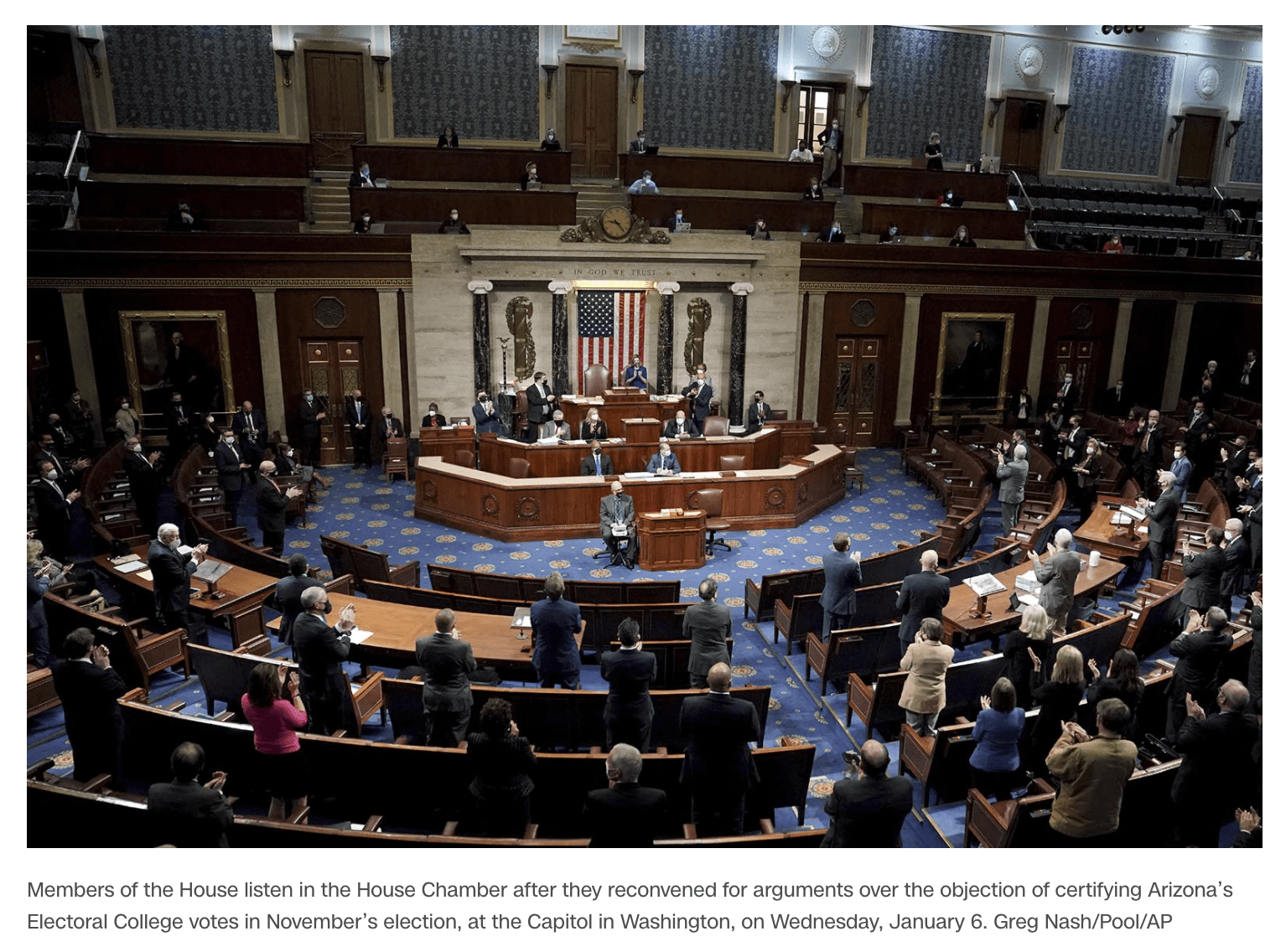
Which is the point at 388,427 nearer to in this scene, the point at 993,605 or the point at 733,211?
the point at 733,211

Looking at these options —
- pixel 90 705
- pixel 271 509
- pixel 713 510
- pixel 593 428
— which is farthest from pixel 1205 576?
pixel 271 509

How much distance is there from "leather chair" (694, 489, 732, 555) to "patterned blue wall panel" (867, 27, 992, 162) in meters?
11.9

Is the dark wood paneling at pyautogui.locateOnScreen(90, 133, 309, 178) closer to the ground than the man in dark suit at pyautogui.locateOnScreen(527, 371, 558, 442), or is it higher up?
higher up

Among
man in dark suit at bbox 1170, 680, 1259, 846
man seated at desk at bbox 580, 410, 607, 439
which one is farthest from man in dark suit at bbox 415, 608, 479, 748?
man seated at desk at bbox 580, 410, 607, 439

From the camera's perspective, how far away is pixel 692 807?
16.3 feet

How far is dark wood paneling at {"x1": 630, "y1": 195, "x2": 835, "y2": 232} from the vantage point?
1659cm

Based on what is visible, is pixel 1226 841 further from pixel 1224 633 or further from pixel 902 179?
pixel 902 179

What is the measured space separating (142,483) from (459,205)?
7604mm

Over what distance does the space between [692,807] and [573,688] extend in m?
1.69

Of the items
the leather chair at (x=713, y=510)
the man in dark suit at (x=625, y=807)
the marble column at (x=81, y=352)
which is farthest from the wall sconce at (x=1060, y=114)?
the man in dark suit at (x=625, y=807)

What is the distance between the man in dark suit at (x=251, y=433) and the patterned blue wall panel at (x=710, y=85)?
1001 centimetres

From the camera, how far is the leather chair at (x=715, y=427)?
46.6 ft

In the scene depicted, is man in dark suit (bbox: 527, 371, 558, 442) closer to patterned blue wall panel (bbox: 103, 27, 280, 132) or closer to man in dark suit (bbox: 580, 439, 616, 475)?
man in dark suit (bbox: 580, 439, 616, 475)

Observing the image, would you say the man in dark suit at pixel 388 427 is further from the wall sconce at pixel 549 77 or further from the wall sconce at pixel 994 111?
the wall sconce at pixel 994 111
